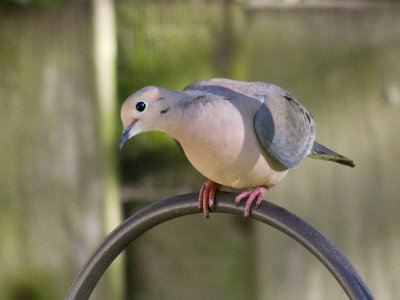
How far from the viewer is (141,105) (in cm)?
212

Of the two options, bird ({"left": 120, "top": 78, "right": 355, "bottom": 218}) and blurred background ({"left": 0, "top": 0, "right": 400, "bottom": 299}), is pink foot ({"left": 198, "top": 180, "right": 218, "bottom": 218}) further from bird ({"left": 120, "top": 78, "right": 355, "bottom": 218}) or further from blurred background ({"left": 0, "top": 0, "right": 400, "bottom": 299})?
blurred background ({"left": 0, "top": 0, "right": 400, "bottom": 299})

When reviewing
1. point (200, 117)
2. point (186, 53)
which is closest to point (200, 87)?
point (200, 117)

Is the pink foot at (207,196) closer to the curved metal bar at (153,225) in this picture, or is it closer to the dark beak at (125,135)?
the curved metal bar at (153,225)

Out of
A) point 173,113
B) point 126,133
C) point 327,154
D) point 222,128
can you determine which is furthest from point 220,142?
point 327,154

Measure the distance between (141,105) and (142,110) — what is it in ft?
0.04

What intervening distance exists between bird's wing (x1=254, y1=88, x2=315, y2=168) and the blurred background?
27.4 inches

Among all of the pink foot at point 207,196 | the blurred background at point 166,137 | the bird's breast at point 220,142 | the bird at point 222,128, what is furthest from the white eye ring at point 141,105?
the blurred background at point 166,137

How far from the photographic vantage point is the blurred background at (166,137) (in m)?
3.22

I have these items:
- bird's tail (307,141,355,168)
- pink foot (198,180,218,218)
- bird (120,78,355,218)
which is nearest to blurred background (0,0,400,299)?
bird's tail (307,141,355,168)

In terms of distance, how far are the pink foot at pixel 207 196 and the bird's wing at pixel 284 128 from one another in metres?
0.16

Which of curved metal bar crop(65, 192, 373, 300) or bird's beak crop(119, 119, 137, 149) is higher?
bird's beak crop(119, 119, 137, 149)

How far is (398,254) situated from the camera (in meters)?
3.32

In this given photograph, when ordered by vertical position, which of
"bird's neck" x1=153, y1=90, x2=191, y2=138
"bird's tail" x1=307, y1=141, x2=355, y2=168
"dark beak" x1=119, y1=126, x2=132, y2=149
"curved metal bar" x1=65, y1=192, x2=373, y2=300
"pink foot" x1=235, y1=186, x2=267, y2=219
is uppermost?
"bird's neck" x1=153, y1=90, x2=191, y2=138

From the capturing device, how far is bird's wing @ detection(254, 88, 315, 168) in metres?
2.34
